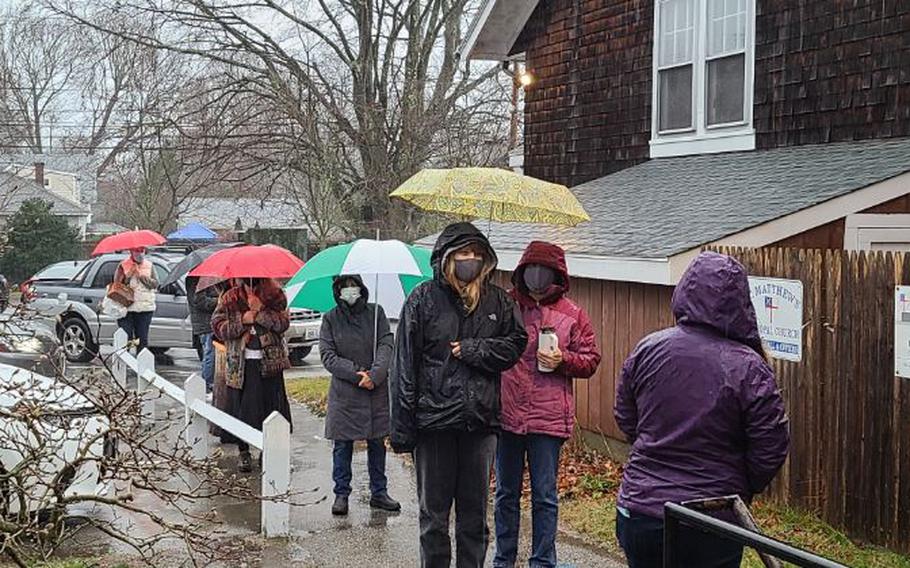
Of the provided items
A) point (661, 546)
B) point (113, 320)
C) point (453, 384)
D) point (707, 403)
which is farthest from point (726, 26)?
point (113, 320)

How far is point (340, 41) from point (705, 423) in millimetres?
25130

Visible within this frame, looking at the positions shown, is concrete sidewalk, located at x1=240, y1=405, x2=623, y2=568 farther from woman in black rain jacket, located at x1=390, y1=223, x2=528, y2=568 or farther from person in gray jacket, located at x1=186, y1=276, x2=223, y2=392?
person in gray jacket, located at x1=186, y1=276, x2=223, y2=392

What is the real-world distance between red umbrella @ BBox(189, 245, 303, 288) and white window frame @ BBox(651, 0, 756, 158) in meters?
5.30

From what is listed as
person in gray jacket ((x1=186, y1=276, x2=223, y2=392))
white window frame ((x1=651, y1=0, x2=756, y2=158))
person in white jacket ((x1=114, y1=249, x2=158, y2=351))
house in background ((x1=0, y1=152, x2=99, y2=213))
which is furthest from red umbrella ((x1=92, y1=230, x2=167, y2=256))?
house in background ((x1=0, y1=152, x2=99, y2=213))

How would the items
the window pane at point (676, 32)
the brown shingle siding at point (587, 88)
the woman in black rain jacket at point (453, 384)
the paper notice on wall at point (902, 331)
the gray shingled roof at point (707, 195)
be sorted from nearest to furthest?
the woman in black rain jacket at point (453, 384) → the paper notice on wall at point (902, 331) → the gray shingled roof at point (707, 195) → the window pane at point (676, 32) → the brown shingle siding at point (587, 88)

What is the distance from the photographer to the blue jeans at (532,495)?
6.31 metres

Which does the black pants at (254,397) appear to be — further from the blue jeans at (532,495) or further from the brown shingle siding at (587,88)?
the brown shingle siding at (587,88)

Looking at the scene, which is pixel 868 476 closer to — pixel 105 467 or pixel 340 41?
pixel 105 467

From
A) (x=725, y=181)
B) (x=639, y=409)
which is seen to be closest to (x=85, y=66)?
(x=725, y=181)

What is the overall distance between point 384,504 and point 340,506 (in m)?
0.35

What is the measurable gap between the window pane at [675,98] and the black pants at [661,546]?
8701 mm

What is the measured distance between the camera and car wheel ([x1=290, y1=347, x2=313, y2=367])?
18547 millimetres

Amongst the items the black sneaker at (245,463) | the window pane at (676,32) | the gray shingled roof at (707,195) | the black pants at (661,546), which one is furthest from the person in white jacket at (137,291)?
the black pants at (661,546)

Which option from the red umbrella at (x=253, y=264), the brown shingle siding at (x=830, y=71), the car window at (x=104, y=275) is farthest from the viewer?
the car window at (x=104, y=275)
